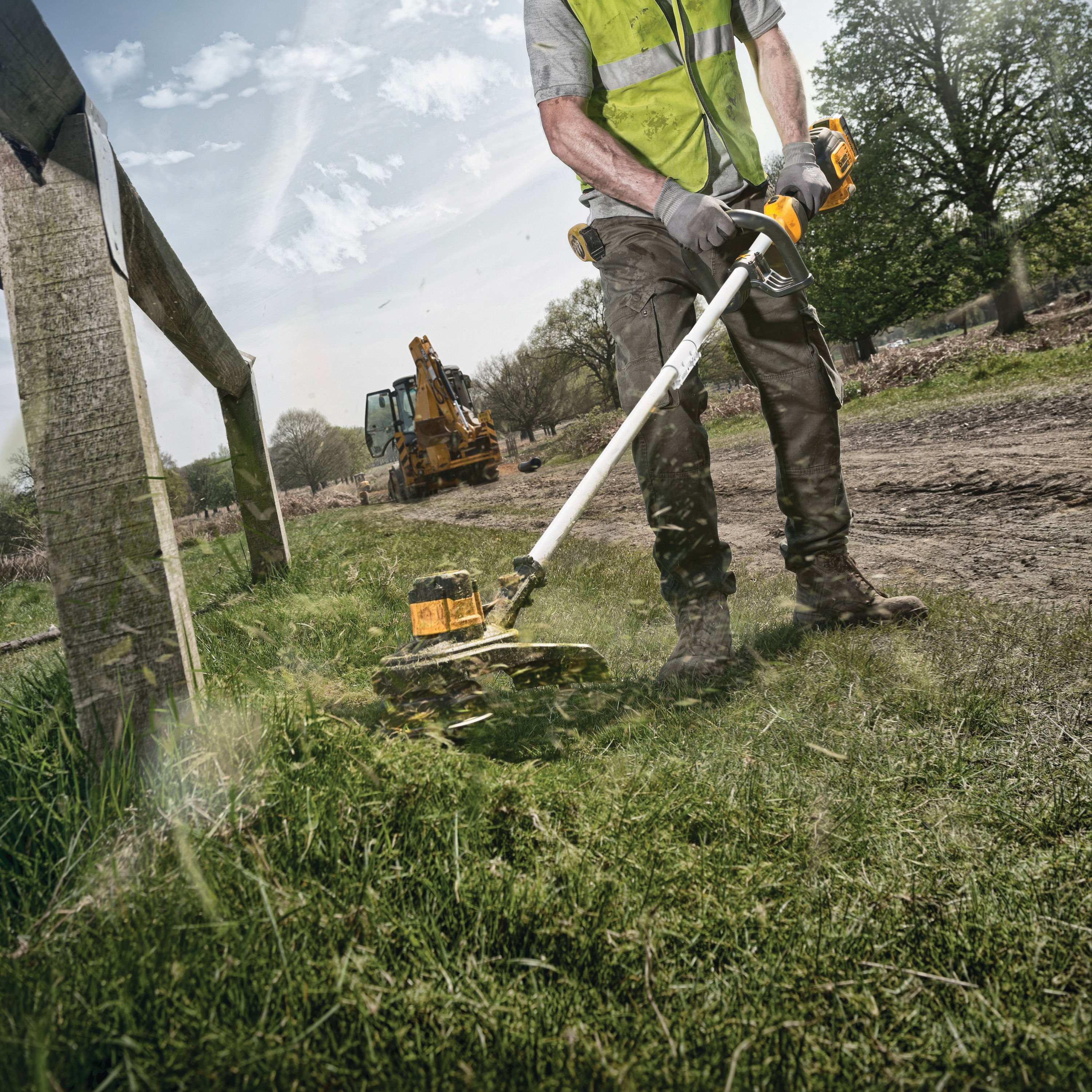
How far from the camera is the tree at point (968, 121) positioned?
18.0 m

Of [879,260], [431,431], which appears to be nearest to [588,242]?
[431,431]

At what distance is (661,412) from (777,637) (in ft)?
3.13

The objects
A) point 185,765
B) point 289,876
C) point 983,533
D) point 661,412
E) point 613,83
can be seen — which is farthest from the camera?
point 983,533

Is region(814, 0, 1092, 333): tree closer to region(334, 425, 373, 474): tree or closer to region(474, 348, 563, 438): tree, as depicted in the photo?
region(474, 348, 563, 438): tree

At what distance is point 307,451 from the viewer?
113 ft

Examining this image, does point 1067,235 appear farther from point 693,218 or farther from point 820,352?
point 693,218

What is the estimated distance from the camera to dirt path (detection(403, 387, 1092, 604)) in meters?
3.06

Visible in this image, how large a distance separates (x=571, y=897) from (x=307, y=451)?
117 feet

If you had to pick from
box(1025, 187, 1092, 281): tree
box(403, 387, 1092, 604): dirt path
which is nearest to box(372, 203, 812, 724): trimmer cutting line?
box(403, 387, 1092, 604): dirt path

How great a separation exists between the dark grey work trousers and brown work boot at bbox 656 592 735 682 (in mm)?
53

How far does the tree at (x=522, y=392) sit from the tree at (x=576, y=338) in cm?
113

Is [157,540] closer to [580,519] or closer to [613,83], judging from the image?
[613,83]

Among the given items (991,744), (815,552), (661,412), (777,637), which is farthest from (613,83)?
(991,744)

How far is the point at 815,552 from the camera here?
2730mm
